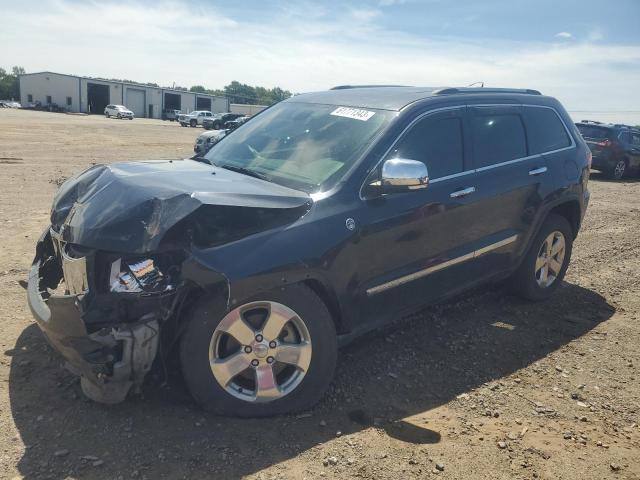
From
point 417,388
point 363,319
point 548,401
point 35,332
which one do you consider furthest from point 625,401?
point 35,332

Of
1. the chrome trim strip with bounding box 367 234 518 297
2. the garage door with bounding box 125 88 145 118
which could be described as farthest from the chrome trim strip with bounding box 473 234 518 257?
the garage door with bounding box 125 88 145 118

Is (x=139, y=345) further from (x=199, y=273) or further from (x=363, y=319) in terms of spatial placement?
(x=363, y=319)

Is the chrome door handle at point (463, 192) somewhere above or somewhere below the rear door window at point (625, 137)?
below

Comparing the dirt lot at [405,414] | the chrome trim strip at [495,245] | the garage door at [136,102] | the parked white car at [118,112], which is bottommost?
the dirt lot at [405,414]

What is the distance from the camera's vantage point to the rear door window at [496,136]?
422 cm

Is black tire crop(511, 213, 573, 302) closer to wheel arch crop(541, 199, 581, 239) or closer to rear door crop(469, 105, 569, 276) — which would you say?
wheel arch crop(541, 199, 581, 239)

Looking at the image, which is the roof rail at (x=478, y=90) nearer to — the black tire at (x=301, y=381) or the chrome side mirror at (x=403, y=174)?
the chrome side mirror at (x=403, y=174)

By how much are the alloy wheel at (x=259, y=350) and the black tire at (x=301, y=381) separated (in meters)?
0.03

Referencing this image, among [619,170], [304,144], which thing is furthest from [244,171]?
[619,170]

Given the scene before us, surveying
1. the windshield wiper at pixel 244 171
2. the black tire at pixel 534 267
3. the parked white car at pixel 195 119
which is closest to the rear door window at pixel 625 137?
the black tire at pixel 534 267

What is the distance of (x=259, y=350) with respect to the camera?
300cm

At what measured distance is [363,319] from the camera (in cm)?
347

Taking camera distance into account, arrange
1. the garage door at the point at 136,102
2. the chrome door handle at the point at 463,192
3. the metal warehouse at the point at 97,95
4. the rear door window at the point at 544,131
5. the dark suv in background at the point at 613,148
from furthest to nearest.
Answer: the garage door at the point at 136,102 → the metal warehouse at the point at 97,95 → the dark suv in background at the point at 613,148 → the rear door window at the point at 544,131 → the chrome door handle at the point at 463,192

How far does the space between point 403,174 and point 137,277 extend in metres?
1.66
